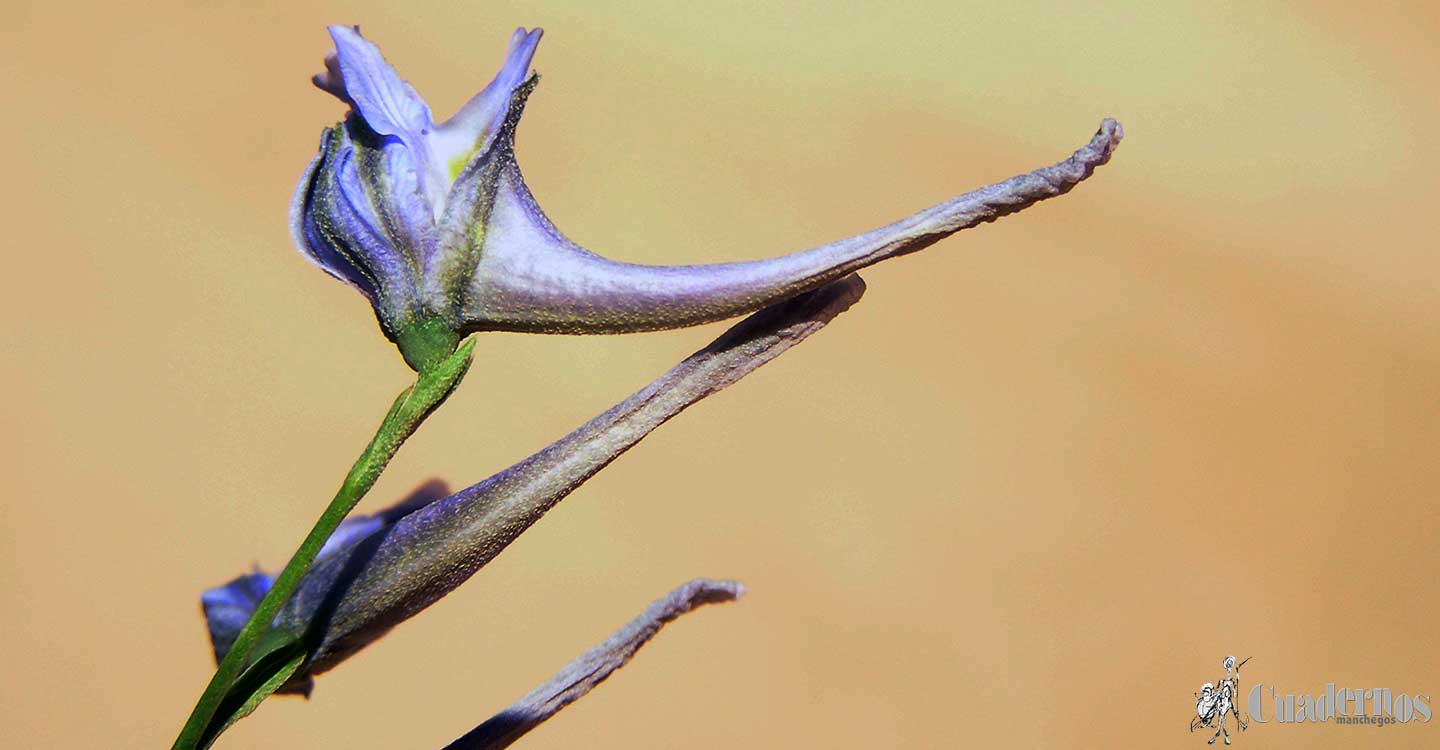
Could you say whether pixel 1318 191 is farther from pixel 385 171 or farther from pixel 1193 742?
pixel 385 171

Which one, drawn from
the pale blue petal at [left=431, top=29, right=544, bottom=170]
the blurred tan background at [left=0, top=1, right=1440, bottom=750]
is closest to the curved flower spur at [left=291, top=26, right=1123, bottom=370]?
the pale blue petal at [left=431, top=29, right=544, bottom=170]

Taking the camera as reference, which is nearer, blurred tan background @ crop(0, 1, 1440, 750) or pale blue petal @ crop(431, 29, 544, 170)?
pale blue petal @ crop(431, 29, 544, 170)

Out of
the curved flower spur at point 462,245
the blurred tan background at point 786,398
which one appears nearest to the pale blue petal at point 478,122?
the curved flower spur at point 462,245

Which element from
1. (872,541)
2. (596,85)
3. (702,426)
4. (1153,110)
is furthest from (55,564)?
(1153,110)

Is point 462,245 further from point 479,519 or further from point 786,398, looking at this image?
point 786,398

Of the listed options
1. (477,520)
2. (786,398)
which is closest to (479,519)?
(477,520)

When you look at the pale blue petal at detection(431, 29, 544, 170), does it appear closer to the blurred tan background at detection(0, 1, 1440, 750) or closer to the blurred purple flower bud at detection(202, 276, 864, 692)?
the blurred purple flower bud at detection(202, 276, 864, 692)

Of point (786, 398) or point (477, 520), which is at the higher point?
point (786, 398)
